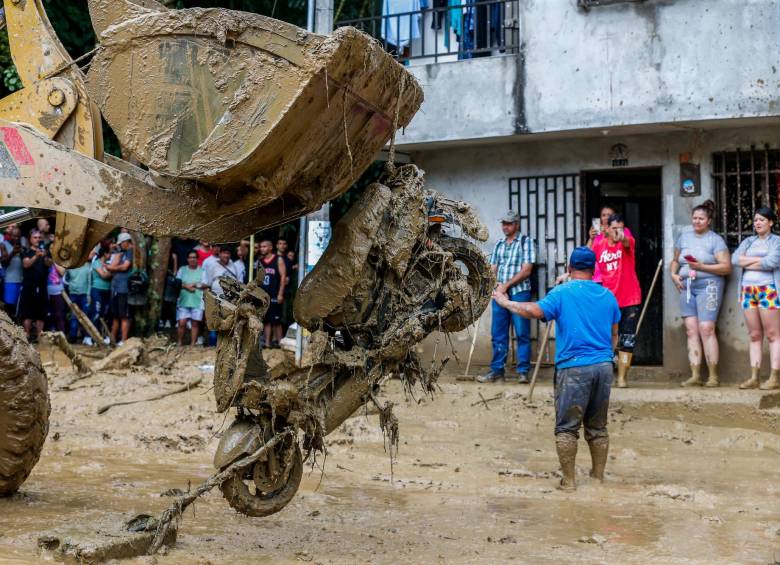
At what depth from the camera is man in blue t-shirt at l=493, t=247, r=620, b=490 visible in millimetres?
7680

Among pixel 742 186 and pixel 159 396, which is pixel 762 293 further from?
pixel 159 396

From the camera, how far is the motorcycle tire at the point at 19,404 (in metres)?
5.81

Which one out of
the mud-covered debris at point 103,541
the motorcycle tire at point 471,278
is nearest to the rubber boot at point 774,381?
the motorcycle tire at point 471,278

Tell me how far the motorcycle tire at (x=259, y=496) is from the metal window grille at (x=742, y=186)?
26.0 ft

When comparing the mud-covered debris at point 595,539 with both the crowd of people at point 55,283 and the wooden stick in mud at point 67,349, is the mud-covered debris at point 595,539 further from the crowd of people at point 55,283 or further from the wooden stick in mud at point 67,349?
the crowd of people at point 55,283

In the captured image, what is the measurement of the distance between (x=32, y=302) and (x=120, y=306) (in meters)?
1.30

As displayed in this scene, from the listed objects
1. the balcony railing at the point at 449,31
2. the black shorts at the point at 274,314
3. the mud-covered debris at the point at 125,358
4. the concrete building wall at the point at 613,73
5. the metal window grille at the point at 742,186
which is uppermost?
the balcony railing at the point at 449,31

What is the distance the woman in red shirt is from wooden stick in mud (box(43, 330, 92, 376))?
5649 millimetres

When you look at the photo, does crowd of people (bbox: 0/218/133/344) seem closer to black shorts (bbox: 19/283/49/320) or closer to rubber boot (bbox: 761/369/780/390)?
black shorts (bbox: 19/283/49/320)

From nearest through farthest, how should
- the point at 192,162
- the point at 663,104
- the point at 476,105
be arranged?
the point at 192,162 < the point at 663,104 < the point at 476,105

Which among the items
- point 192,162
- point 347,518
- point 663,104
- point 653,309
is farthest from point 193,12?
point 653,309

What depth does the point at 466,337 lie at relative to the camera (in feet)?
42.3

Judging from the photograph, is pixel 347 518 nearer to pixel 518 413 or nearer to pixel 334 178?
pixel 334 178

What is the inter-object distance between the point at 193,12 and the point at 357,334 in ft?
5.52
